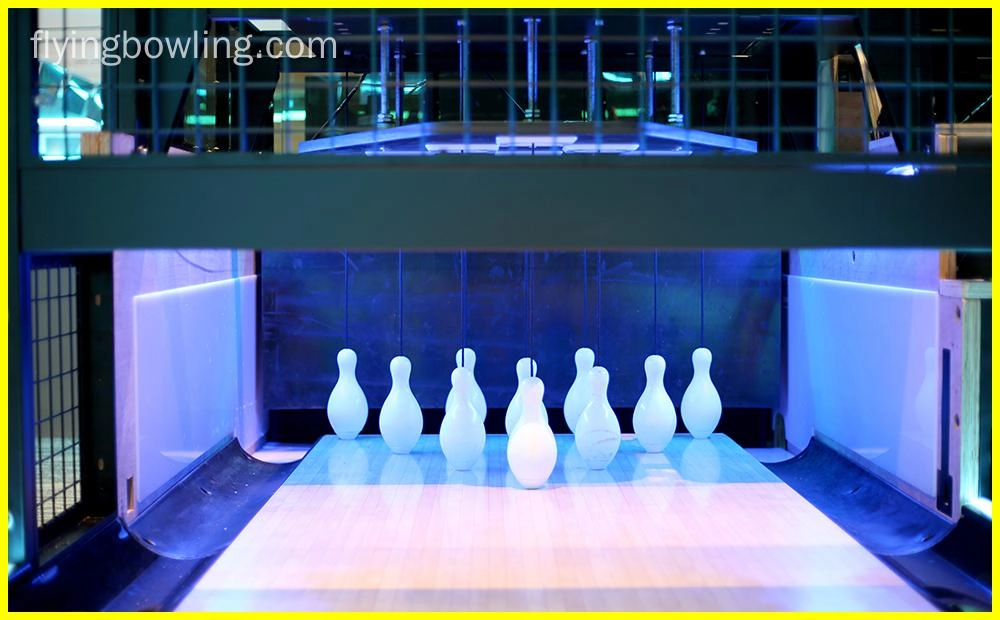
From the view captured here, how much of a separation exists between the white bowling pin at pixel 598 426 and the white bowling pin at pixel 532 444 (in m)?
0.29

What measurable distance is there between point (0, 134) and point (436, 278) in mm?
3195

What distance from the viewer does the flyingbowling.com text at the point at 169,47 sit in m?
3.39

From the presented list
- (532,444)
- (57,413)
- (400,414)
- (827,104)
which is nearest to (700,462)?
(532,444)

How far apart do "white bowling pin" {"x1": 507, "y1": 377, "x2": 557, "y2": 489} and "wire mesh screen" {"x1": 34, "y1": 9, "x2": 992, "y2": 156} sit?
0.96m

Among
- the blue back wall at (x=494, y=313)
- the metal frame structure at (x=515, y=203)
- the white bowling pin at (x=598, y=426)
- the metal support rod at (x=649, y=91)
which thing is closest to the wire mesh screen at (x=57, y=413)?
the metal frame structure at (x=515, y=203)

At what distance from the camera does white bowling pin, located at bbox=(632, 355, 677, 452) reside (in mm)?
5316

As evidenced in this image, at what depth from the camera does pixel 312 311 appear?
614cm

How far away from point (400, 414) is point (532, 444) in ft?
3.06

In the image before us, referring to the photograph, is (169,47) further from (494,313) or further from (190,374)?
(494,313)

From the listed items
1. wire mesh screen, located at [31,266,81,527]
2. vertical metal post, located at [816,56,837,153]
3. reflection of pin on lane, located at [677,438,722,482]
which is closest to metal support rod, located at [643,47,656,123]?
vertical metal post, located at [816,56,837,153]

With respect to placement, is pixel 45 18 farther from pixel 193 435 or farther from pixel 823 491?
pixel 823 491

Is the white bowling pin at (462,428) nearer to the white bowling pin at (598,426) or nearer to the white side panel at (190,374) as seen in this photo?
the white bowling pin at (598,426)

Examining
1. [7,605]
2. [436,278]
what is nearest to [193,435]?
[436,278]

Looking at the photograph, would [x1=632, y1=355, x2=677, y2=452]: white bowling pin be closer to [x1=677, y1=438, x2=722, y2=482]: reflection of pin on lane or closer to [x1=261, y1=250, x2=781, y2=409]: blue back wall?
[x1=677, y1=438, x2=722, y2=482]: reflection of pin on lane
